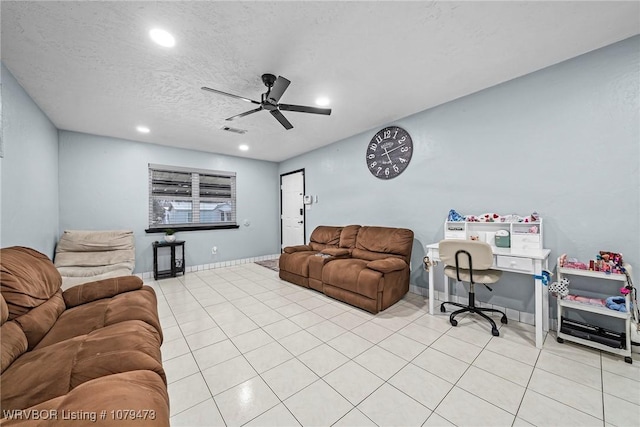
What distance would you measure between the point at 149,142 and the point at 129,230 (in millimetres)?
1643

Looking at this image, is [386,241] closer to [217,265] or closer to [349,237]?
[349,237]

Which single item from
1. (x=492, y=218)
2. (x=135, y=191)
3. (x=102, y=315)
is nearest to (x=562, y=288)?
(x=492, y=218)

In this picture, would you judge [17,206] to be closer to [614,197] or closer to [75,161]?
[75,161]

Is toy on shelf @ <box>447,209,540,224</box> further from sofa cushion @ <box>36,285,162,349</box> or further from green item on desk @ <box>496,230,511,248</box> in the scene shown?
sofa cushion @ <box>36,285,162,349</box>

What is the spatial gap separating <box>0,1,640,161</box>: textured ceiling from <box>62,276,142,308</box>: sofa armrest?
1.99 meters

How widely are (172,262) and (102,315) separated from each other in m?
3.01

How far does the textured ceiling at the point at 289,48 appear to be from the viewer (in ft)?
5.50

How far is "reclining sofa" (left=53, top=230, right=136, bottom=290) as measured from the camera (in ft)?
10.3

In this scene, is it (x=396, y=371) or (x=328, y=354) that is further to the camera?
(x=328, y=354)

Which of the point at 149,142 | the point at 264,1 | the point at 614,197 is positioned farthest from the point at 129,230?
the point at 614,197

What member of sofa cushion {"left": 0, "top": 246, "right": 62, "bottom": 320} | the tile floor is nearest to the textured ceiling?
sofa cushion {"left": 0, "top": 246, "right": 62, "bottom": 320}

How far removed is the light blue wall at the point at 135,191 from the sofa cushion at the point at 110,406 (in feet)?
13.7

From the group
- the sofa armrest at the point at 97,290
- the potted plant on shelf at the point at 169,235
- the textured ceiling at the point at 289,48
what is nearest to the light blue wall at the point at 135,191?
the potted plant on shelf at the point at 169,235

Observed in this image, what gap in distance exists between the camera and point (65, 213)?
3.78m
